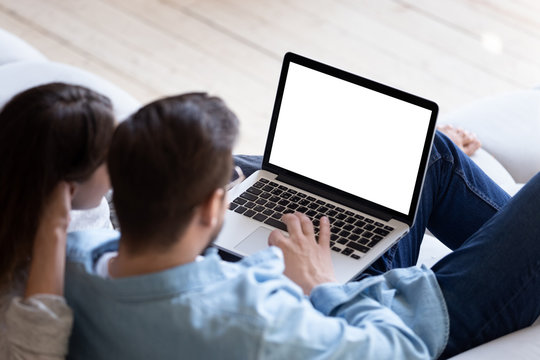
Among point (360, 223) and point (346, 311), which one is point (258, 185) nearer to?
point (360, 223)

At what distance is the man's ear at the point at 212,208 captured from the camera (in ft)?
3.33

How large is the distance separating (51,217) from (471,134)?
4.11 ft

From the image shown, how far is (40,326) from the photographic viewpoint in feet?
3.43

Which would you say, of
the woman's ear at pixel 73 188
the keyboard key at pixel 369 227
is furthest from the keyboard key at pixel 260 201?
the woman's ear at pixel 73 188

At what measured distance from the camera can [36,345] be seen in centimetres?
106

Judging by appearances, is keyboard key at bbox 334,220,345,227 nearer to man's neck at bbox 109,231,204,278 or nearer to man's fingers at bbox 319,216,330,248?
man's fingers at bbox 319,216,330,248

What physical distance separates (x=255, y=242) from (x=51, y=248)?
1.60ft

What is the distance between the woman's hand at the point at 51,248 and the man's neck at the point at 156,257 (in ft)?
0.34

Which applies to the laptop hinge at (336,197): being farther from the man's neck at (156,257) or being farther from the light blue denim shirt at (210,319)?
the man's neck at (156,257)

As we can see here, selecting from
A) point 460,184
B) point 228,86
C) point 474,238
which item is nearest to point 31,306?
point 474,238

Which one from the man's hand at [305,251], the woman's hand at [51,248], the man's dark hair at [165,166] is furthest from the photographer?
the man's hand at [305,251]

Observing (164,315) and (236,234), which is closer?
(164,315)

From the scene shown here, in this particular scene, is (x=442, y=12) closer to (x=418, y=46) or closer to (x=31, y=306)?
(x=418, y=46)

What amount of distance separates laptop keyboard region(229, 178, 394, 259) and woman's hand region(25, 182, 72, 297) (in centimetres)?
51
